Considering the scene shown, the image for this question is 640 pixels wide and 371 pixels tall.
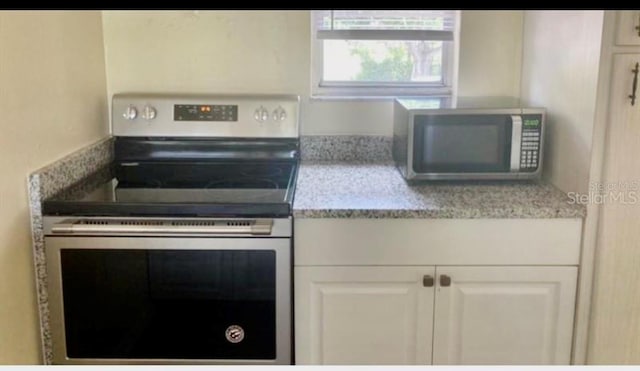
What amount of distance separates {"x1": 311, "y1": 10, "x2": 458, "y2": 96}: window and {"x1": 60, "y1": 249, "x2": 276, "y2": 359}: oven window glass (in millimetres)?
941

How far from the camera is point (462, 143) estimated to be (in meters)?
1.84

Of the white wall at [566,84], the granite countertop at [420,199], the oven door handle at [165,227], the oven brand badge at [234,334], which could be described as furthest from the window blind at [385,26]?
the oven brand badge at [234,334]

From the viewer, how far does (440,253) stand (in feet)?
5.41

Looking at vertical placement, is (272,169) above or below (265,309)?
above

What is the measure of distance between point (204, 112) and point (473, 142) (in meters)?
0.95

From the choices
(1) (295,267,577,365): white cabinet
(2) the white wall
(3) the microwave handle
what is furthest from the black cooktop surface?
(2) the white wall

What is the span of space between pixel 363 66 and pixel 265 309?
110 cm

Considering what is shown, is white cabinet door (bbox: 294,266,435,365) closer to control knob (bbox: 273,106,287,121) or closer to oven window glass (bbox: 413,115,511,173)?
oven window glass (bbox: 413,115,511,173)

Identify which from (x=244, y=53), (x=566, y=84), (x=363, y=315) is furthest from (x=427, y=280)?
(x=244, y=53)

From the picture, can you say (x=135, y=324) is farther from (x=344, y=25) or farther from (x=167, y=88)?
(x=344, y=25)

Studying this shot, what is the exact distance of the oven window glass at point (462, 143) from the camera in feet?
5.96

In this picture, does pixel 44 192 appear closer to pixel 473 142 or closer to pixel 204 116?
pixel 204 116

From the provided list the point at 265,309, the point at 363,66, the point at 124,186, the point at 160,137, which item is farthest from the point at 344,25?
the point at 265,309

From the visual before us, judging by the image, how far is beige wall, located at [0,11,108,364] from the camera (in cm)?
144
